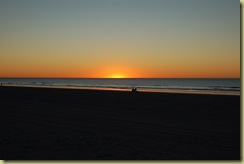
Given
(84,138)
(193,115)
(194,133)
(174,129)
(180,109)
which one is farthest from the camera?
(180,109)

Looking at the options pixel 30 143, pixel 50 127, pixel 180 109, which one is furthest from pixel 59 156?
pixel 180 109

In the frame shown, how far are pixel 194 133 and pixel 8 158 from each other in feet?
17.0

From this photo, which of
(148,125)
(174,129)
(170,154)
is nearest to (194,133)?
(174,129)

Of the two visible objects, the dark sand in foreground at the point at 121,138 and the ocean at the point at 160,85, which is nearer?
the dark sand in foreground at the point at 121,138

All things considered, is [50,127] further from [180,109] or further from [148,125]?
[180,109]

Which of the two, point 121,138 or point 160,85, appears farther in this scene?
point 160,85

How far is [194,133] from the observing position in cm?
902

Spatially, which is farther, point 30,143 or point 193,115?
point 193,115

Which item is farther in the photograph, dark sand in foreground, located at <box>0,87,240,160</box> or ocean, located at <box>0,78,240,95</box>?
ocean, located at <box>0,78,240,95</box>

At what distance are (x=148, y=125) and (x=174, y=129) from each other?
1.09 m

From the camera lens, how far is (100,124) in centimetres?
1047

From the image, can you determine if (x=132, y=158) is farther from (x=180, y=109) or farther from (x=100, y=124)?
(x=180, y=109)

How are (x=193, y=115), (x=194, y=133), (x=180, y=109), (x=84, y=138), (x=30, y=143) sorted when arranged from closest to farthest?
(x=30, y=143)
(x=84, y=138)
(x=194, y=133)
(x=193, y=115)
(x=180, y=109)

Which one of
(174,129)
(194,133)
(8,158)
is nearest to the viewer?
(8,158)
